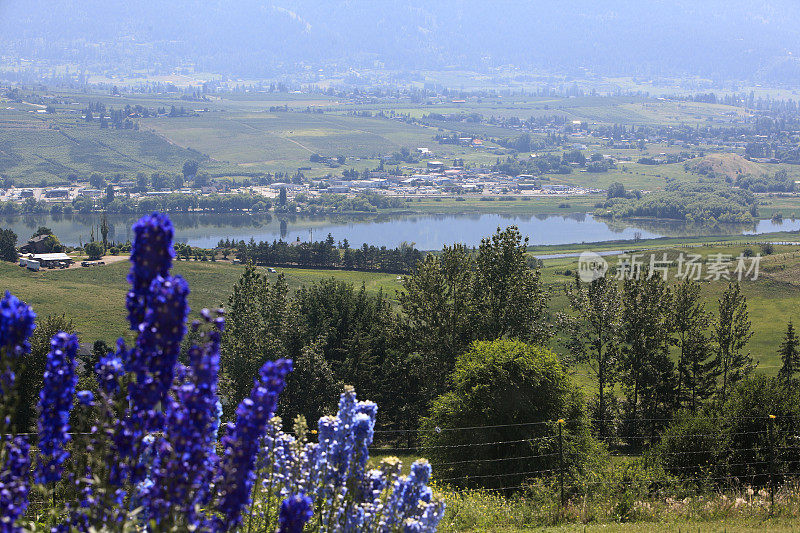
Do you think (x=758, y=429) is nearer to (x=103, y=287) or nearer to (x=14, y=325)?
(x=14, y=325)

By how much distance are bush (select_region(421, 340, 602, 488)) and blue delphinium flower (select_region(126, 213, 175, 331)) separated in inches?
634

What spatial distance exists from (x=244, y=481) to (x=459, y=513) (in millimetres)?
7830

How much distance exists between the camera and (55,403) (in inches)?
187

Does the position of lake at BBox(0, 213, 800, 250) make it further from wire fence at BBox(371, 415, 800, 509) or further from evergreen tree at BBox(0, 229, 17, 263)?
wire fence at BBox(371, 415, 800, 509)

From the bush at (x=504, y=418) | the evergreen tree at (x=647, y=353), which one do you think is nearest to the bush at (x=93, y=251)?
the evergreen tree at (x=647, y=353)

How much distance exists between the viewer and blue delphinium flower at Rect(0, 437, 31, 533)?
438 cm

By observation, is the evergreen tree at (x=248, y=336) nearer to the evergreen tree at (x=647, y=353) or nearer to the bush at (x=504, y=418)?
the bush at (x=504, y=418)

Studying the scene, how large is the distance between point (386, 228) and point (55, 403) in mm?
138096

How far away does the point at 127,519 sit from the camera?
189 inches

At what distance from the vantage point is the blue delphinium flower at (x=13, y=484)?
172 inches

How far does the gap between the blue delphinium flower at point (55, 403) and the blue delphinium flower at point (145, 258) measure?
0.62 meters

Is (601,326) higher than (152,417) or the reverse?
the reverse

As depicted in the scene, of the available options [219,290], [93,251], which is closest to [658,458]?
[219,290]

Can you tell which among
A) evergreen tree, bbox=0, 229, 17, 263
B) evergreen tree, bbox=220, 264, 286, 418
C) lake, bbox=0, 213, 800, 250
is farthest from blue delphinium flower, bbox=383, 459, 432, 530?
lake, bbox=0, 213, 800, 250
